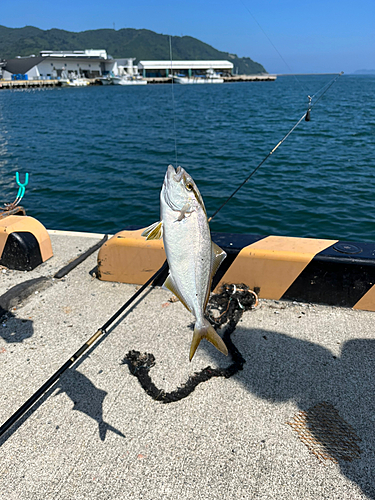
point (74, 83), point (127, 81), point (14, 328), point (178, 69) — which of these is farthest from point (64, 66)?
point (14, 328)

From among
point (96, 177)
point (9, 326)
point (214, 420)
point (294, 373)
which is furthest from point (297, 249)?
point (96, 177)

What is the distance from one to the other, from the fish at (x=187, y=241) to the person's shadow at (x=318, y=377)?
1.21m

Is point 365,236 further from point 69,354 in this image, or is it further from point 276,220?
point 69,354

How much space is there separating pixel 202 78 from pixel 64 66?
180 ft

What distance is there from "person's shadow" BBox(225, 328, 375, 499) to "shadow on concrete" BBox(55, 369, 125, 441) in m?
1.34

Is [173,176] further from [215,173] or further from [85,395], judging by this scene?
[215,173]

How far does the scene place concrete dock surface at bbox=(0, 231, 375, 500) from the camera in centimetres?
254

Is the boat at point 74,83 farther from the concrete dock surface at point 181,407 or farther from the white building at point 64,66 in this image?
the concrete dock surface at point 181,407

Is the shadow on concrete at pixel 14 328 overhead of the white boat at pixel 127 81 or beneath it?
beneath

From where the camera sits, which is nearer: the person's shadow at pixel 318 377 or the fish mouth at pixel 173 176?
the fish mouth at pixel 173 176

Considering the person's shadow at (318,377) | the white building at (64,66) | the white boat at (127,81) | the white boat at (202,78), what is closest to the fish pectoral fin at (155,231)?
the person's shadow at (318,377)

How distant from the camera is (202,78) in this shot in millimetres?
142500

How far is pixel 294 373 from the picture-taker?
346 cm

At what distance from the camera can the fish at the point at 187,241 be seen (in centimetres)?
202
